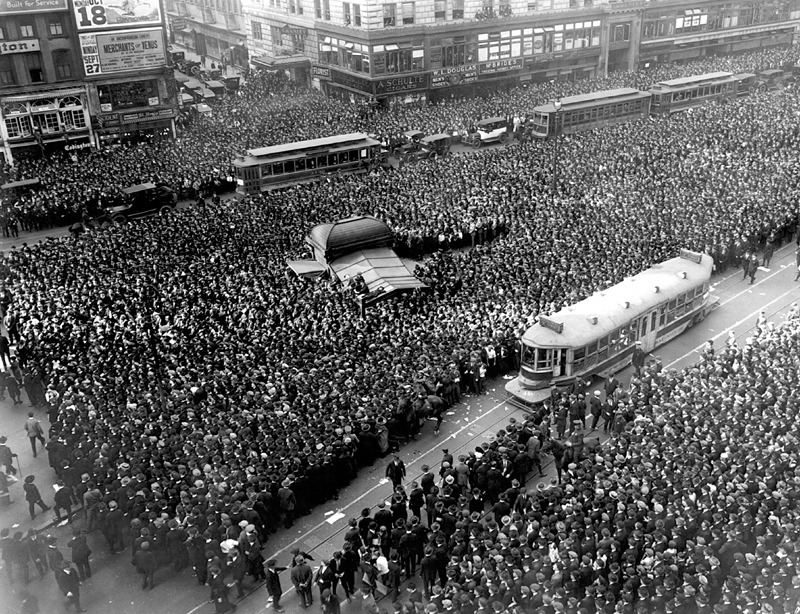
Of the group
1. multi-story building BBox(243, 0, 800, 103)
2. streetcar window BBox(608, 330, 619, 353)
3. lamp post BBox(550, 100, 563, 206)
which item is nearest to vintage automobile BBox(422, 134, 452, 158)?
lamp post BBox(550, 100, 563, 206)

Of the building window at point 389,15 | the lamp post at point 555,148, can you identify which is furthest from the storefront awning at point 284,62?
the lamp post at point 555,148

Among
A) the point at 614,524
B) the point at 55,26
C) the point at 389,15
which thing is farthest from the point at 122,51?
the point at 614,524

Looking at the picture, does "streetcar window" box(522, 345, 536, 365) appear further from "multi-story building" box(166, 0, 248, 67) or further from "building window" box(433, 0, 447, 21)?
"multi-story building" box(166, 0, 248, 67)

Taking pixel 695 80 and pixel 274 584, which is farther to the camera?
pixel 695 80

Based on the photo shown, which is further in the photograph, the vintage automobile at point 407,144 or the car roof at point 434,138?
the vintage automobile at point 407,144

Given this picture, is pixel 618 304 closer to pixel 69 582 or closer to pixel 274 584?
pixel 274 584

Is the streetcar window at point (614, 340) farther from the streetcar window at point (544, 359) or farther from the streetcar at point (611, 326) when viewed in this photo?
the streetcar window at point (544, 359)
